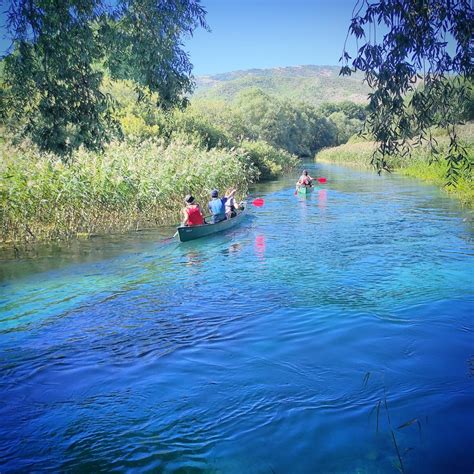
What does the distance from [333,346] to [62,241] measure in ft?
37.3

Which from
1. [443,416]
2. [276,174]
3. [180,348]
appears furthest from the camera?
[276,174]

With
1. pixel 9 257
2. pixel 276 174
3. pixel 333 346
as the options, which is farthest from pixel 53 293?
pixel 276 174

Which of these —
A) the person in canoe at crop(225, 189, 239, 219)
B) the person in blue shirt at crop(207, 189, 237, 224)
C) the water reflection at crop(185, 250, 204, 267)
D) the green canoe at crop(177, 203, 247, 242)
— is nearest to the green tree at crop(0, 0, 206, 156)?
the water reflection at crop(185, 250, 204, 267)

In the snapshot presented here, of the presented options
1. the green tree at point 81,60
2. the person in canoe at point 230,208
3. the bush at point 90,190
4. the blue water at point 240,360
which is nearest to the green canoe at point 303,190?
the bush at point 90,190

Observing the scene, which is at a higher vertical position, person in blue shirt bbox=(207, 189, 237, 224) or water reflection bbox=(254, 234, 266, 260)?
person in blue shirt bbox=(207, 189, 237, 224)

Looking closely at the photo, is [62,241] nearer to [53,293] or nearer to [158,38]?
[53,293]

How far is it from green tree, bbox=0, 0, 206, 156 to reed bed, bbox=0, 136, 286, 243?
6.65m

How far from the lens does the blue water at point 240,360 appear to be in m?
5.41

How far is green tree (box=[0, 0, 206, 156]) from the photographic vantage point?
734cm

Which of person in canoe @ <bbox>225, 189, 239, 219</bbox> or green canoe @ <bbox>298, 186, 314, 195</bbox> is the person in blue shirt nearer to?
person in canoe @ <bbox>225, 189, 239, 219</bbox>

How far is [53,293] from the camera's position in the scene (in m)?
11.5

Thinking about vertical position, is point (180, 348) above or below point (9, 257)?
below

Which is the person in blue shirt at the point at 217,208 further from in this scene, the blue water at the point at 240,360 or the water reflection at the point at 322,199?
the water reflection at the point at 322,199

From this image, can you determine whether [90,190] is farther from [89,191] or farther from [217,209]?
[217,209]
